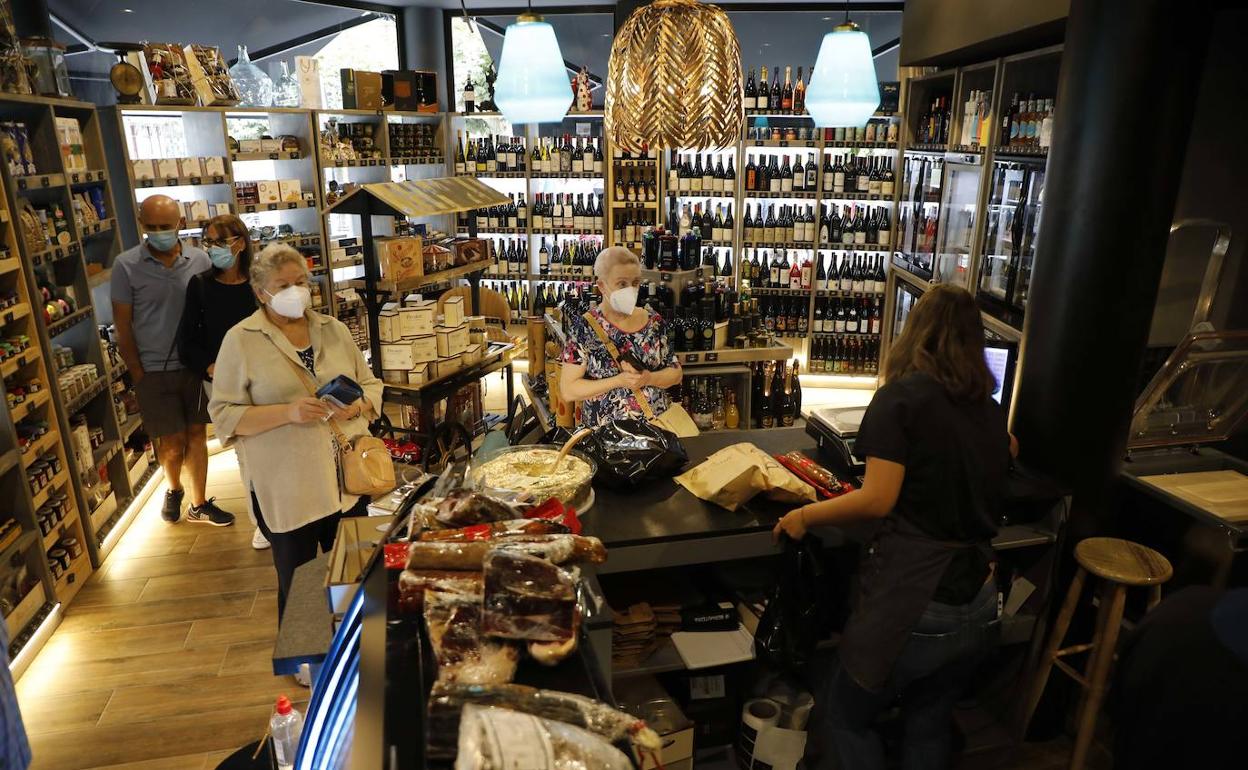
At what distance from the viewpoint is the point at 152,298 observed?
4754 mm

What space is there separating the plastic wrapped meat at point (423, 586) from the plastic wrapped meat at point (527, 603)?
0.06m

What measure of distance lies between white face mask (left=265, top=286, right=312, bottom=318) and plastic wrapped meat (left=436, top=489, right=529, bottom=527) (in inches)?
79.4

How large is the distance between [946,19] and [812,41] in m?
3.60

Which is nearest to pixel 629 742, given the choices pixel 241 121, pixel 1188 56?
pixel 1188 56

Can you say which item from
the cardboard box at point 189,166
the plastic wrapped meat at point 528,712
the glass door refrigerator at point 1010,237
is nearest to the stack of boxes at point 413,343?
the cardboard box at point 189,166

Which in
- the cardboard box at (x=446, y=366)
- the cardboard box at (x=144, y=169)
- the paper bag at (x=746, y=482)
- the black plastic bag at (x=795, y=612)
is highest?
the cardboard box at (x=144, y=169)

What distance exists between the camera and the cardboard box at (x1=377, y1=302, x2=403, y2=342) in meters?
4.48

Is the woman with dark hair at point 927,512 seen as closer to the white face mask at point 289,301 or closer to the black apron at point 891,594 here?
the black apron at point 891,594

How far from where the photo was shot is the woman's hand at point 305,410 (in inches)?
120

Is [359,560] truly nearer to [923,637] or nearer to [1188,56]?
[923,637]

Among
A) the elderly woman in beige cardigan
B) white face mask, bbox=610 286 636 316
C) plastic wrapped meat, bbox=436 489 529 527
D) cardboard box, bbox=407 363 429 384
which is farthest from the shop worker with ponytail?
plastic wrapped meat, bbox=436 489 529 527

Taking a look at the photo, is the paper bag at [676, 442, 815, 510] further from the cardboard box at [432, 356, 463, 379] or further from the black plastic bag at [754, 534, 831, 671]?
the cardboard box at [432, 356, 463, 379]

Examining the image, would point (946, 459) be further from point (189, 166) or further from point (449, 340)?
point (189, 166)

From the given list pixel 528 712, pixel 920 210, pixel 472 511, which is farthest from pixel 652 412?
pixel 920 210
